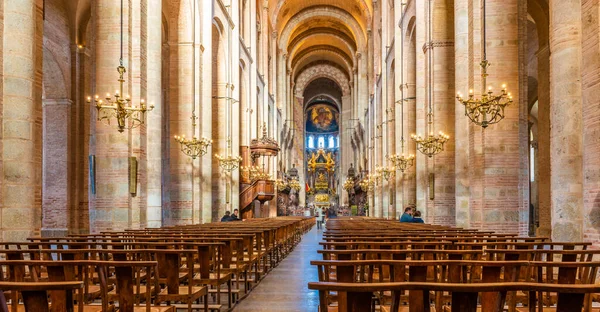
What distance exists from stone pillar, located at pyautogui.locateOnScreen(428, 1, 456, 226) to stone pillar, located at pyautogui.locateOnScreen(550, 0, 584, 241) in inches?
360

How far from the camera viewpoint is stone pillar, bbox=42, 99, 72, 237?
21453 millimetres

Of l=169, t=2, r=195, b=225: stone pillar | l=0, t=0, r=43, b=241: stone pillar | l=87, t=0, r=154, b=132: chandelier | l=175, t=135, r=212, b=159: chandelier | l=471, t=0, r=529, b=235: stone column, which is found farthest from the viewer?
l=169, t=2, r=195, b=225: stone pillar

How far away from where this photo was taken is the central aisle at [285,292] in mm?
7703

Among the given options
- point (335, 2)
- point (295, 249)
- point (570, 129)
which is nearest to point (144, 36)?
point (295, 249)

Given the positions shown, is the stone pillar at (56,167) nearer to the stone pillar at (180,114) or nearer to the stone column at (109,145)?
the stone pillar at (180,114)

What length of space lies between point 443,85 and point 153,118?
31.1 feet

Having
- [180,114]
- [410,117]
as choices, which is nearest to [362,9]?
[410,117]

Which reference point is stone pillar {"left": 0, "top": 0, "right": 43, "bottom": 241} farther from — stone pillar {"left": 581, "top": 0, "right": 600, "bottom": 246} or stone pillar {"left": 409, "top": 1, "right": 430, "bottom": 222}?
stone pillar {"left": 409, "top": 1, "right": 430, "bottom": 222}

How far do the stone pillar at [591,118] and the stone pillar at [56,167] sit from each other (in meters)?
18.1

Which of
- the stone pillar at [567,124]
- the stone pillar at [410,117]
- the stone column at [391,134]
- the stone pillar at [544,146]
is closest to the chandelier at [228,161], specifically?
the stone pillar at [410,117]

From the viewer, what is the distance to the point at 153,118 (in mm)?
16312

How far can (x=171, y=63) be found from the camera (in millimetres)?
20500

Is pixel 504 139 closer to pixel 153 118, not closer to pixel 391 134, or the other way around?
pixel 153 118

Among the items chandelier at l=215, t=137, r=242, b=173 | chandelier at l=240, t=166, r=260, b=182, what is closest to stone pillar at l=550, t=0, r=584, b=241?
chandelier at l=215, t=137, r=242, b=173
